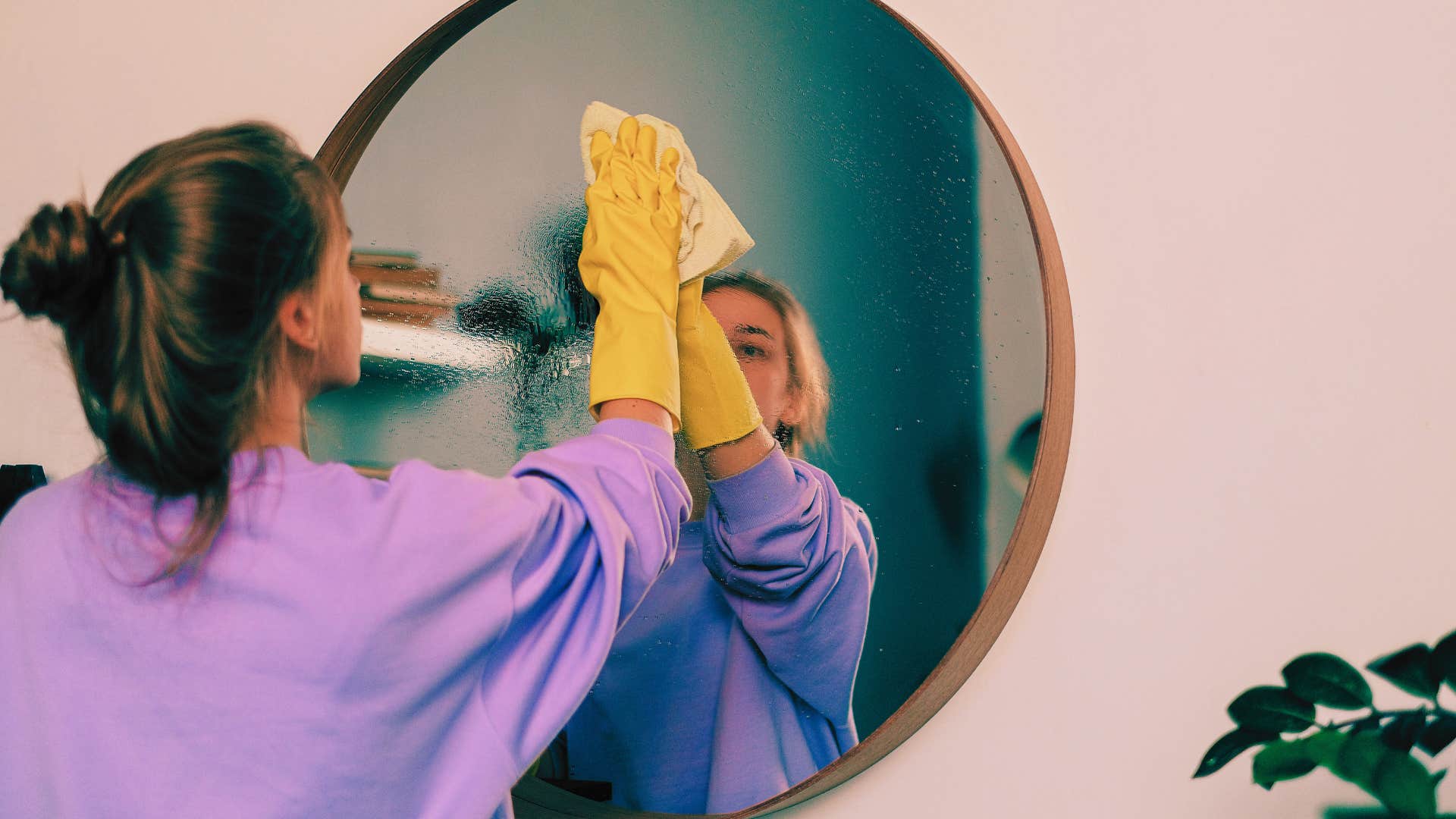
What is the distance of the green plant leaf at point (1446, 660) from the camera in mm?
527

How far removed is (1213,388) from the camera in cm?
80

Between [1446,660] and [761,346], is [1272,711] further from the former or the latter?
[761,346]

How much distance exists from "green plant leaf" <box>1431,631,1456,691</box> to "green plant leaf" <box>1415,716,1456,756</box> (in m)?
0.05

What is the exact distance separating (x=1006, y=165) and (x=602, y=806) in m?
0.65

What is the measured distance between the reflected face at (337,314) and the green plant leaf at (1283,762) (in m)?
0.61

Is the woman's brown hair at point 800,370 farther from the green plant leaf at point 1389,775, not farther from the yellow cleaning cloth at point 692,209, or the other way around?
the green plant leaf at point 1389,775

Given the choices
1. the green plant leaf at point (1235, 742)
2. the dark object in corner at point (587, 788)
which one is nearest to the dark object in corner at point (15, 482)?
the dark object in corner at point (587, 788)

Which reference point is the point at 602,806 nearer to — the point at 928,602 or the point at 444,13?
the point at 928,602

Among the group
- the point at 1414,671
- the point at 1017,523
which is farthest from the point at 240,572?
the point at 1414,671

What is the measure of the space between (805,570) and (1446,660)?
44 cm

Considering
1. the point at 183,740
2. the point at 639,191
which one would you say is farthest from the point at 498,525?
the point at 639,191

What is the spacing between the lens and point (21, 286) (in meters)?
0.60

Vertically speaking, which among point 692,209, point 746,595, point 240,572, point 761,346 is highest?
point 692,209

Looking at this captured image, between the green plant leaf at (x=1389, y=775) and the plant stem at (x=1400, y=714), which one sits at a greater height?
the plant stem at (x=1400, y=714)
